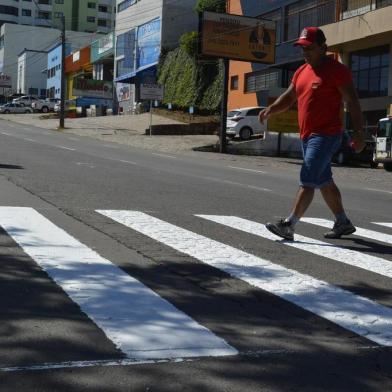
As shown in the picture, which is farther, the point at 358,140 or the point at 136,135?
the point at 136,135

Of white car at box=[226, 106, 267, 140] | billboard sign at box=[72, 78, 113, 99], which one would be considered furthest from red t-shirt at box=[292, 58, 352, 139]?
billboard sign at box=[72, 78, 113, 99]

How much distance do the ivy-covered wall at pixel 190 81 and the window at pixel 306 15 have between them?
326 inches

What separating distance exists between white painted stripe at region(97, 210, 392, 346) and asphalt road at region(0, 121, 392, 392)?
0.01 m

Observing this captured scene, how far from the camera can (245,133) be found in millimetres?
35188

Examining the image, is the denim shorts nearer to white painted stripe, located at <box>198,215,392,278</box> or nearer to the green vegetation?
white painted stripe, located at <box>198,215,392,278</box>

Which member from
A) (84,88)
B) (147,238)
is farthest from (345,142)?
(84,88)

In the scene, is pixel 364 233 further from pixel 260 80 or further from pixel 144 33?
pixel 144 33

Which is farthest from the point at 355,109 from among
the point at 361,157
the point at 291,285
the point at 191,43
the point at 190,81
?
the point at 190,81

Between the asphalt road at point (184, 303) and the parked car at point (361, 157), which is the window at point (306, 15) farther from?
the asphalt road at point (184, 303)

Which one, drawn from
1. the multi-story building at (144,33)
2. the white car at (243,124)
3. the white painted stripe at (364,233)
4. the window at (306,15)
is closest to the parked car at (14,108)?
the multi-story building at (144,33)

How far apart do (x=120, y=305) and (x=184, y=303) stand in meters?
0.43

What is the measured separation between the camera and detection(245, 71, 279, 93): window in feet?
133

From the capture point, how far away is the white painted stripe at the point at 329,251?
572 centimetres

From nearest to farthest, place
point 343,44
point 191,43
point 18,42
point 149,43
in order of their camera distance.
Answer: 1. point 343,44
2. point 191,43
3. point 149,43
4. point 18,42
